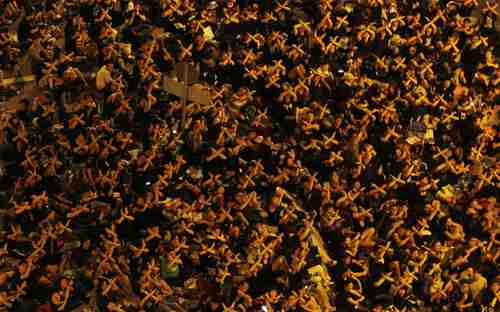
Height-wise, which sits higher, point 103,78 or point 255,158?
point 103,78

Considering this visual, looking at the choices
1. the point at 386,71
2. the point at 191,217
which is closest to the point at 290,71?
the point at 386,71

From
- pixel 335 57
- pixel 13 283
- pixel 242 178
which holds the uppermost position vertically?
pixel 335 57

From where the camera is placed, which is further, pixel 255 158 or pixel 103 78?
pixel 255 158

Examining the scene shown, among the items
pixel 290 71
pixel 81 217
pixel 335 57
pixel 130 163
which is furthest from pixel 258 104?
pixel 81 217

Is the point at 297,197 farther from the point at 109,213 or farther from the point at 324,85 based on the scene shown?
the point at 109,213

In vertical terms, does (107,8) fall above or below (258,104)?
above

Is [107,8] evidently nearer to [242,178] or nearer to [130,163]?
[130,163]

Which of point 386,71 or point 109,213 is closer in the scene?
point 109,213
